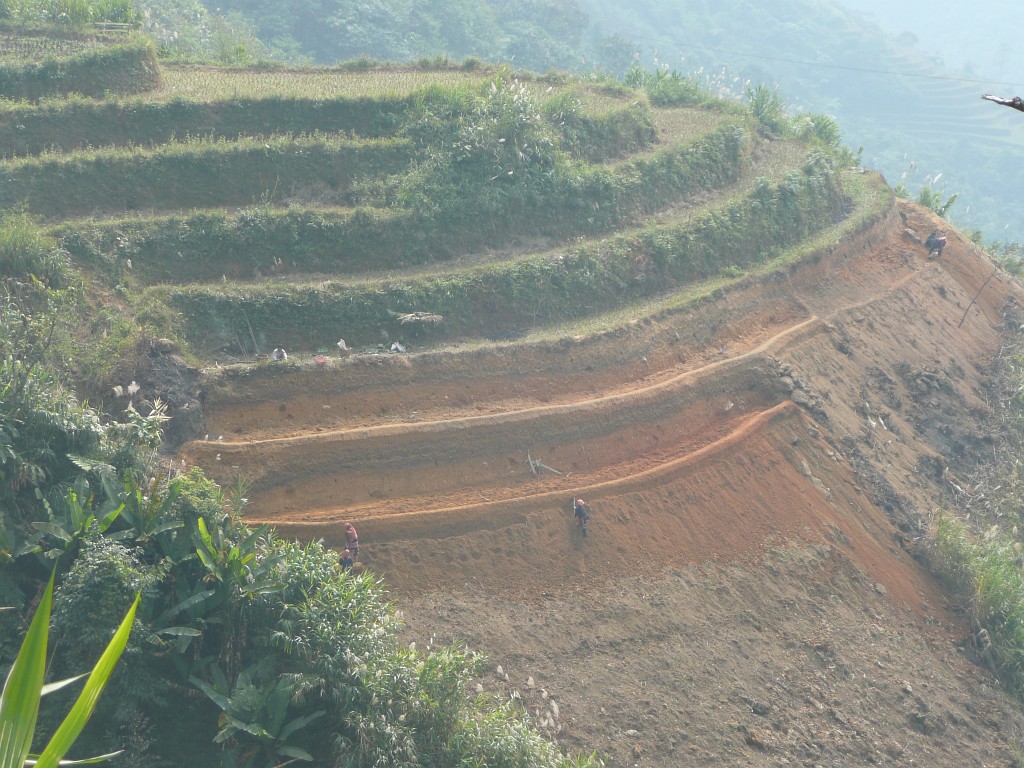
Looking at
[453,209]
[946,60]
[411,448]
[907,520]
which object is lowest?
[946,60]

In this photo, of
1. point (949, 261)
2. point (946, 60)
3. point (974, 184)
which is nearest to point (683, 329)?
point (949, 261)

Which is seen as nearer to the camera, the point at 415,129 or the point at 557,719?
the point at 557,719

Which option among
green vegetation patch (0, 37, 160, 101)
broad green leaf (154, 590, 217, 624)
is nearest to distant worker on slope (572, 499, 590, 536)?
broad green leaf (154, 590, 217, 624)

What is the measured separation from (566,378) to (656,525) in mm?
3791

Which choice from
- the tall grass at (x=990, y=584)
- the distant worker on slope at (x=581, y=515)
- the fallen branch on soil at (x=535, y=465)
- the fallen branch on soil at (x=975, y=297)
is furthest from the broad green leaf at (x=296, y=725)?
the fallen branch on soil at (x=975, y=297)

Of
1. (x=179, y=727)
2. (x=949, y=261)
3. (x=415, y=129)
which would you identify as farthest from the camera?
(x=949, y=261)

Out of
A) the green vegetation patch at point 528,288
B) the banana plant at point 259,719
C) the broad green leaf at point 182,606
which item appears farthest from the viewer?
the green vegetation patch at point 528,288

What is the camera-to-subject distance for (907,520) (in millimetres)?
19812

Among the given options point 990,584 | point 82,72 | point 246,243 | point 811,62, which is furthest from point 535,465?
point 811,62

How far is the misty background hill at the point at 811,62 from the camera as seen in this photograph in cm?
6288

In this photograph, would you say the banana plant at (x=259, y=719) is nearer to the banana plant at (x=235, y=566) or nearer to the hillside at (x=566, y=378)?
the banana plant at (x=235, y=566)

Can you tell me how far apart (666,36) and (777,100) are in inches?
2813

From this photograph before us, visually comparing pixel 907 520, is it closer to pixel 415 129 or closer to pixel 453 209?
pixel 453 209

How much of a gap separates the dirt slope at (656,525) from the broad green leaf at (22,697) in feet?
28.8
